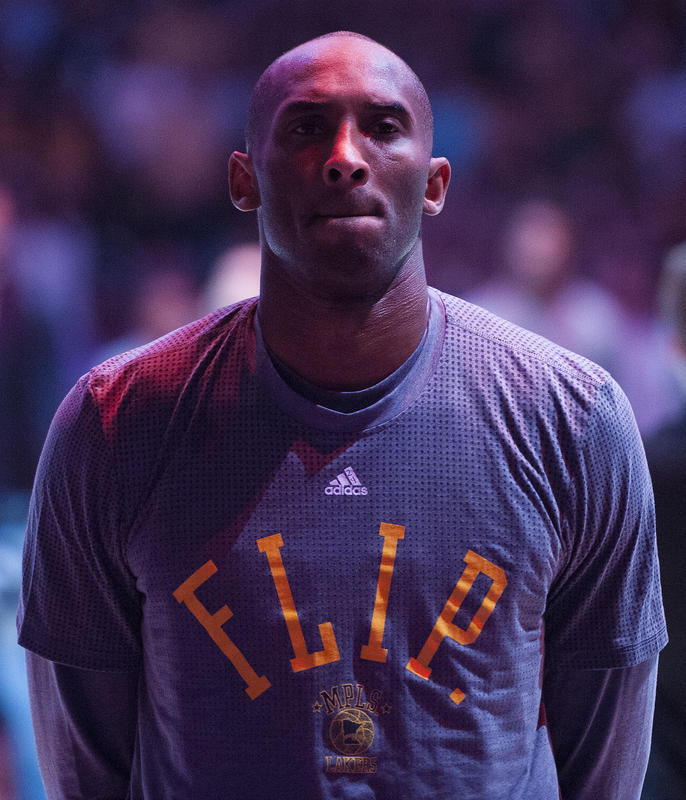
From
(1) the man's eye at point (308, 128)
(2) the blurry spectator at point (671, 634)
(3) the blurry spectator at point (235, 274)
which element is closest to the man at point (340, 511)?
(1) the man's eye at point (308, 128)

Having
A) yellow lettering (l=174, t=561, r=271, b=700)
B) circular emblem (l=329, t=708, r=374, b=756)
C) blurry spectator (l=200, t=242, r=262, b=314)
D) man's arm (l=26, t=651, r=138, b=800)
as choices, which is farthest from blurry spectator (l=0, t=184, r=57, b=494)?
circular emblem (l=329, t=708, r=374, b=756)

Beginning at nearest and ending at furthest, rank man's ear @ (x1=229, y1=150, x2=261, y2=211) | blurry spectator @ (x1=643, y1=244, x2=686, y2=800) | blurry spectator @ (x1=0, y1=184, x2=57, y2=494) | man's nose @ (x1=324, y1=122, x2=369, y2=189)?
man's nose @ (x1=324, y1=122, x2=369, y2=189) → man's ear @ (x1=229, y1=150, x2=261, y2=211) → blurry spectator @ (x1=643, y1=244, x2=686, y2=800) → blurry spectator @ (x1=0, y1=184, x2=57, y2=494)

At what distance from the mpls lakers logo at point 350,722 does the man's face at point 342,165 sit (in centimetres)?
39

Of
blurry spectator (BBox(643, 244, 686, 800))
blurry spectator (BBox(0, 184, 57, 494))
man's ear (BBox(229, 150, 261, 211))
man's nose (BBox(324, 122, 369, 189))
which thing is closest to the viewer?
man's nose (BBox(324, 122, 369, 189))

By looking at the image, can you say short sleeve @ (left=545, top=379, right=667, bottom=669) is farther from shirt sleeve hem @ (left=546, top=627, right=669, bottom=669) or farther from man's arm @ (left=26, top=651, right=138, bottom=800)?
man's arm @ (left=26, top=651, right=138, bottom=800)

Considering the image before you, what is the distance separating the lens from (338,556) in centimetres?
88

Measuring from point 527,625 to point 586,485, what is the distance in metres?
0.16

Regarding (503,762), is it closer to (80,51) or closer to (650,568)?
(650,568)

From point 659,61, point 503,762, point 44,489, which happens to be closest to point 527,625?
point 503,762

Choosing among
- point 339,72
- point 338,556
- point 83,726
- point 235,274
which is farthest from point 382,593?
point 235,274

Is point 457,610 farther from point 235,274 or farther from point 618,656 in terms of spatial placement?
point 235,274

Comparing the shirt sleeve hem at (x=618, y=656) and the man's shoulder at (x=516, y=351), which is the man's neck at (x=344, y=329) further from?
the shirt sleeve hem at (x=618, y=656)

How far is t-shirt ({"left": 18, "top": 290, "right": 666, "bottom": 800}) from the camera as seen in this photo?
875 millimetres

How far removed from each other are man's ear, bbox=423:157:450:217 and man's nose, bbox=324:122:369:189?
127 mm
